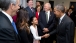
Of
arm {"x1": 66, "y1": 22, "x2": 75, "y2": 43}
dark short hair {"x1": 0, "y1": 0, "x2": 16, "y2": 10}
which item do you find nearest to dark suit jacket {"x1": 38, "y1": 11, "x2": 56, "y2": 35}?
arm {"x1": 66, "y1": 22, "x2": 75, "y2": 43}

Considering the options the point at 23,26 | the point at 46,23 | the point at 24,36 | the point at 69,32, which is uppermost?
the point at 23,26

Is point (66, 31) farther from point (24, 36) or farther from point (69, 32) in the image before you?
point (24, 36)

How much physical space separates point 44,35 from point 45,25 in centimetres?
28

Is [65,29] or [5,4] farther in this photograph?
[65,29]

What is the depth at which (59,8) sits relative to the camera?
2.71 meters

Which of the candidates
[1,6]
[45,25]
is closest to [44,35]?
[45,25]

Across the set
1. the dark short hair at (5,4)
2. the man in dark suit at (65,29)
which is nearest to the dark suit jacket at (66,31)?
A: the man in dark suit at (65,29)

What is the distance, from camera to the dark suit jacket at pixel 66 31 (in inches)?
→ 100

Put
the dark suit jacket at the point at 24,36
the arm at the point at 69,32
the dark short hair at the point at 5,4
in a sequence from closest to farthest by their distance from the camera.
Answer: the dark short hair at the point at 5,4
the dark suit jacket at the point at 24,36
the arm at the point at 69,32

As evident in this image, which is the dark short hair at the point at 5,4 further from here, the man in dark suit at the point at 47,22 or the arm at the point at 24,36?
the man in dark suit at the point at 47,22

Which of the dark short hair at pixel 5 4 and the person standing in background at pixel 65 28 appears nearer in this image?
the dark short hair at pixel 5 4

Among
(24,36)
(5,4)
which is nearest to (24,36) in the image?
(24,36)

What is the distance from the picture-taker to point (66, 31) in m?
2.58

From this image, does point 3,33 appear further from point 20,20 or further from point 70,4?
point 70,4
